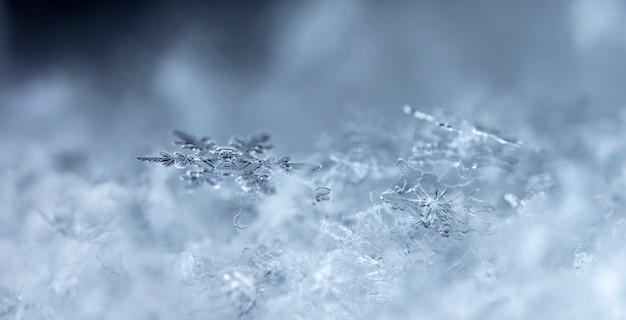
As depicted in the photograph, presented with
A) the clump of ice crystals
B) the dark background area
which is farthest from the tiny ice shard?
the dark background area

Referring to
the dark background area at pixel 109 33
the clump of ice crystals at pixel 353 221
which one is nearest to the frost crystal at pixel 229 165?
the clump of ice crystals at pixel 353 221

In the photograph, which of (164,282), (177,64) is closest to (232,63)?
(177,64)

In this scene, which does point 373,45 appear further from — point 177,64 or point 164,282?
point 164,282

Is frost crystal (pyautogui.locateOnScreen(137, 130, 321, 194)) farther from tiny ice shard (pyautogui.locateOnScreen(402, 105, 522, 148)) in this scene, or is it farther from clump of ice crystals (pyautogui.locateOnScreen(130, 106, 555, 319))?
tiny ice shard (pyautogui.locateOnScreen(402, 105, 522, 148))

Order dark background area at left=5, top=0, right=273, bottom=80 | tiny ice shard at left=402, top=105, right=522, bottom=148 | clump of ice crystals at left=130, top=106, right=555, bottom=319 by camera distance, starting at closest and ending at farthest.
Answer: clump of ice crystals at left=130, top=106, right=555, bottom=319, tiny ice shard at left=402, top=105, right=522, bottom=148, dark background area at left=5, top=0, right=273, bottom=80

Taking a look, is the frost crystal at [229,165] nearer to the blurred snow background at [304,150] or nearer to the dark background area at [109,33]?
the blurred snow background at [304,150]

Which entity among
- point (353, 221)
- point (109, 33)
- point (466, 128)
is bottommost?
point (109, 33)

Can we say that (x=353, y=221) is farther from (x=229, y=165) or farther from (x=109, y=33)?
(x=109, y=33)

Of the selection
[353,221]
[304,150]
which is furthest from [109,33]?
[353,221]
